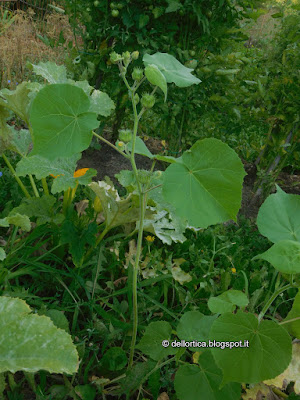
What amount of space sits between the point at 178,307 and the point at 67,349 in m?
0.83

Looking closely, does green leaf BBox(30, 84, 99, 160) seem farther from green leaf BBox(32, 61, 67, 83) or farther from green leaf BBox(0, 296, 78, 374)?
green leaf BBox(32, 61, 67, 83)

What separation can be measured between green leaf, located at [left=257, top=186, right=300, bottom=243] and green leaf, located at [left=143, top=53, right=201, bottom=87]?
1.36 ft

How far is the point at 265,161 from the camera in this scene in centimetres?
266

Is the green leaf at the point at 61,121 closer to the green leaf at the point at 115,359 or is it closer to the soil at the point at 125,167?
the green leaf at the point at 115,359

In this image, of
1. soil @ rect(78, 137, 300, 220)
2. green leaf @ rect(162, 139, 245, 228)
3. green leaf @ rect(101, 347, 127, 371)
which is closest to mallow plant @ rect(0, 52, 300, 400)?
green leaf @ rect(162, 139, 245, 228)

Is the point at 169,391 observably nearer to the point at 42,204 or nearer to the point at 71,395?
the point at 71,395

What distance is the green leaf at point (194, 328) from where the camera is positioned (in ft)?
3.41

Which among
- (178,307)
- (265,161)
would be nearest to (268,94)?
(265,161)

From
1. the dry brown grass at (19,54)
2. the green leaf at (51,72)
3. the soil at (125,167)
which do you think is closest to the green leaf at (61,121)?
the green leaf at (51,72)

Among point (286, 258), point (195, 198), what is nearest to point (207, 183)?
point (195, 198)

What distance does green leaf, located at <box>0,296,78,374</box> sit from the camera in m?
0.76

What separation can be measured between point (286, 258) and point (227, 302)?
218 millimetres

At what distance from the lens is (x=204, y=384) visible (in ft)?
3.27

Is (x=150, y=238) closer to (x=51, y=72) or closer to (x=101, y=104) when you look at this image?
(x=101, y=104)
